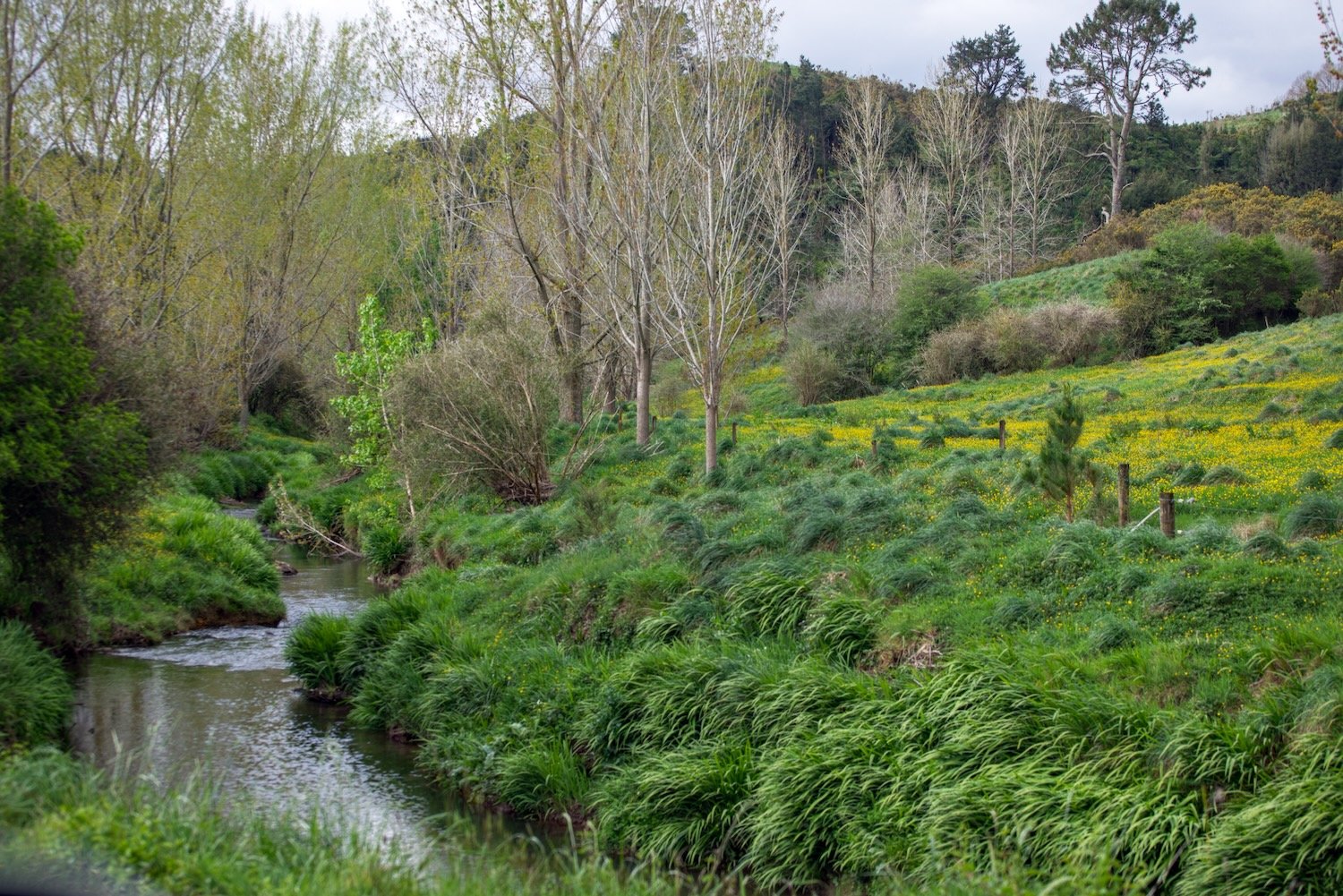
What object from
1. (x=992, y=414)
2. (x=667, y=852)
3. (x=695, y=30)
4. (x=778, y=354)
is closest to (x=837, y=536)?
(x=667, y=852)

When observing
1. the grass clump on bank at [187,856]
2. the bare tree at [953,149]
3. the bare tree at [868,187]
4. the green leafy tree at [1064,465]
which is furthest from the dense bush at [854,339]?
the grass clump on bank at [187,856]

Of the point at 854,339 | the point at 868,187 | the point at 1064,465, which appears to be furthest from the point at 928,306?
the point at 1064,465

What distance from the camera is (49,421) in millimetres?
11305

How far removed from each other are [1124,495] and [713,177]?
9.48m

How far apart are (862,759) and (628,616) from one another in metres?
4.64

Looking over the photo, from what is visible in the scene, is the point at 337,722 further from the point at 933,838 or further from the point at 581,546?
the point at 933,838

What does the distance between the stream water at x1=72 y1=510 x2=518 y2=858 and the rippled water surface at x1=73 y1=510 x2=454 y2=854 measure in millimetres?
17

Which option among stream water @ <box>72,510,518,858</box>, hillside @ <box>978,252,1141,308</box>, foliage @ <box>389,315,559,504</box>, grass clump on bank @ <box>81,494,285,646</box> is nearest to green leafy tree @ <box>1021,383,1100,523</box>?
stream water @ <box>72,510,518,858</box>

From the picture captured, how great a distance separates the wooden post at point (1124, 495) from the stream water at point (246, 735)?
7.47m

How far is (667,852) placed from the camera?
9438 millimetres

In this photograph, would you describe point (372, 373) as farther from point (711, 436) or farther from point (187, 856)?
point (187, 856)

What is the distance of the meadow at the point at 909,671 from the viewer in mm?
7484

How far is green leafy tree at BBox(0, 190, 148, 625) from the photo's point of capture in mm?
11102

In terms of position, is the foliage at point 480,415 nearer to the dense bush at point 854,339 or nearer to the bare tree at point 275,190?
the bare tree at point 275,190
